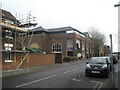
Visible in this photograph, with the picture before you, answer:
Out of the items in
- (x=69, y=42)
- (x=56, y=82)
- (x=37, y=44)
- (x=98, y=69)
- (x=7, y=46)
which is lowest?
(x=56, y=82)

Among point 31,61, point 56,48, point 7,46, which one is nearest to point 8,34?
point 7,46

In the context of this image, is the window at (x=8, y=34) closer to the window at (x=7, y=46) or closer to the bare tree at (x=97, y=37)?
the window at (x=7, y=46)

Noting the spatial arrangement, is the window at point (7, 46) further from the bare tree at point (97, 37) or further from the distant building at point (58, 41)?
the bare tree at point (97, 37)

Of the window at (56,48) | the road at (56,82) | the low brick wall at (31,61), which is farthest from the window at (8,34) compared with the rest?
the window at (56,48)

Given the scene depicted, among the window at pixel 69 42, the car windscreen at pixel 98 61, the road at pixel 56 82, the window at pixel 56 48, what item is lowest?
the road at pixel 56 82

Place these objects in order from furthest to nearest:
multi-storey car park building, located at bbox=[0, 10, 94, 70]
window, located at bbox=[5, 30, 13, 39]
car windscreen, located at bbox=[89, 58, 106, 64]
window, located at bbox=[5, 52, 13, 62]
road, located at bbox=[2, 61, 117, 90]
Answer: window, located at bbox=[5, 30, 13, 39], multi-storey car park building, located at bbox=[0, 10, 94, 70], window, located at bbox=[5, 52, 13, 62], car windscreen, located at bbox=[89, 58, 106, 64], road, located at bbox=[2, 61, 117, 90]

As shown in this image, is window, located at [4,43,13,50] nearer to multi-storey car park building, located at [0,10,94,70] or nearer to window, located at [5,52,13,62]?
multi-storey car park building, located at [0,10,94,70]

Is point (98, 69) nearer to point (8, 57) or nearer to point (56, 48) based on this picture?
point (8, 57)

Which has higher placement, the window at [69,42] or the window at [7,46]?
the window at [69,42]

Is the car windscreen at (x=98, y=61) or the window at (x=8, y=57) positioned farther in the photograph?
the window at (x=8, y=57)

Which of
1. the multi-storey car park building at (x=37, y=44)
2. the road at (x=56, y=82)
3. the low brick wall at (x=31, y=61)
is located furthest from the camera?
the multi-storey car park building at (x=37, y=44)

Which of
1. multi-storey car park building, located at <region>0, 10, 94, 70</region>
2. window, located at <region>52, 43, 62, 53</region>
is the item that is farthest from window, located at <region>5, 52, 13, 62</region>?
window, located at <region>52, 43, 62, 53</region>

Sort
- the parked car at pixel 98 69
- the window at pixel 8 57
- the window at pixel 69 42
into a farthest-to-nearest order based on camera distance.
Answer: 1. the window at pixel 69 42
2. the window at pixel 8 57
3. the parked car at pixel 98 69

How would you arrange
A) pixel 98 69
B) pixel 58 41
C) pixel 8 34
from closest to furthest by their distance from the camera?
pixel 98 69 → pixel 8 34 → pixel 58 41
